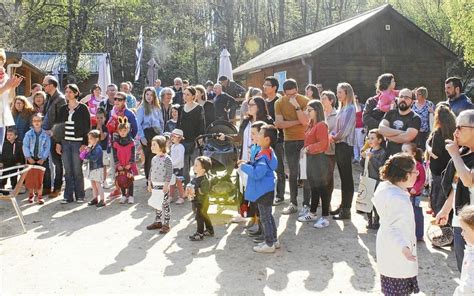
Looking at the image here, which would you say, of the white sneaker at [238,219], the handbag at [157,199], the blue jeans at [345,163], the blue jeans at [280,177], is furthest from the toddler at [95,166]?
the blue jeans at [345,163]

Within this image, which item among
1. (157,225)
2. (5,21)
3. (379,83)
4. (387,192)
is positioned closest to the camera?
(387,192)

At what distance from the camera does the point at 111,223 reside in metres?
6.67

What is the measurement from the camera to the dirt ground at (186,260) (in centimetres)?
437

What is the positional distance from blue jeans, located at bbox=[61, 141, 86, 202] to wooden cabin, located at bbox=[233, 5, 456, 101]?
9.44m

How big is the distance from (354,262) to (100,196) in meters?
4.69

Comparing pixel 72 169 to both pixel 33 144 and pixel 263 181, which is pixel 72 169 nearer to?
pixel 33 144

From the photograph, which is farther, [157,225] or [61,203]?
[61,203]

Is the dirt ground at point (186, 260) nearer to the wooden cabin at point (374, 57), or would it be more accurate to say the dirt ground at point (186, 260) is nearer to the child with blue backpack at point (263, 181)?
the child with blue backpack at point (263, 181)

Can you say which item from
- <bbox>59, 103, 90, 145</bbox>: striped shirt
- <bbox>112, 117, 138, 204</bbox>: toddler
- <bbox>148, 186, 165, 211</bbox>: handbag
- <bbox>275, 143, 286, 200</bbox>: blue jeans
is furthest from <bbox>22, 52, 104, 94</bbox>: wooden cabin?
<bbox>148, 186, 165, 211</bbox>: handbag

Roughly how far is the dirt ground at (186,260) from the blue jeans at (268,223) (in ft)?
0.67

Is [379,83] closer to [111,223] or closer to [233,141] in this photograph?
[233,141]

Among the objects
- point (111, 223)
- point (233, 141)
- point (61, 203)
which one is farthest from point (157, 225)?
point (61, 203)

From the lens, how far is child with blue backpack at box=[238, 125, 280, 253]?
17.0 ft

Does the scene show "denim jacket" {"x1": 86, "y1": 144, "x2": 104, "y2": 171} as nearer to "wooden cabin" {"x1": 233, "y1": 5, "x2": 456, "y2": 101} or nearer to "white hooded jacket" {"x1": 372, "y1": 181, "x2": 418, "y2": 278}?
"white hooded jacket" {"x1": 372, "y1": 181, "x2": 418, "y2": 278}
